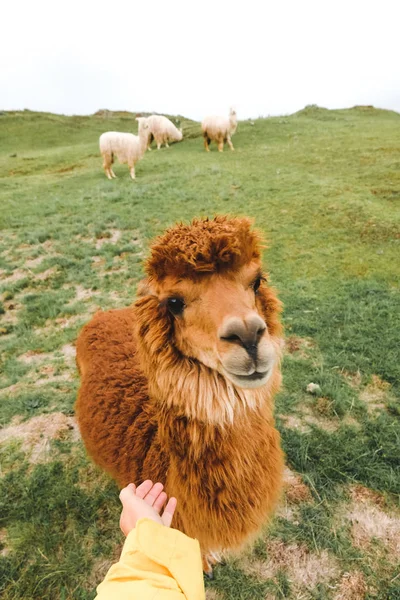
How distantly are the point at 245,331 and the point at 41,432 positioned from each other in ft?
10.1

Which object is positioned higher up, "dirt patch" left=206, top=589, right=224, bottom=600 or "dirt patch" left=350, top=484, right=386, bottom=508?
"dirt patch" left=350, top=484, right=386, bottom=508

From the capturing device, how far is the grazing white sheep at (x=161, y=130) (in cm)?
1755

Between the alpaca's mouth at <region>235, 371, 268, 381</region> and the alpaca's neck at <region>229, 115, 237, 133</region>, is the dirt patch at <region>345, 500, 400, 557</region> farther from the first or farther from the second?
the alpaca's neck at <region>229, 115, 237, 133</region>

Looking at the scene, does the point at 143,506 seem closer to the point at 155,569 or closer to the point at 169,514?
the point at 169,514

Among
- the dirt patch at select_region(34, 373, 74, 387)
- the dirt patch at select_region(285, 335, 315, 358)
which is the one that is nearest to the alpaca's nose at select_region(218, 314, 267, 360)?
the dirt patch at select_region(285, 335, 315, 358)

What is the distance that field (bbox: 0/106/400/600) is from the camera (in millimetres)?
2455

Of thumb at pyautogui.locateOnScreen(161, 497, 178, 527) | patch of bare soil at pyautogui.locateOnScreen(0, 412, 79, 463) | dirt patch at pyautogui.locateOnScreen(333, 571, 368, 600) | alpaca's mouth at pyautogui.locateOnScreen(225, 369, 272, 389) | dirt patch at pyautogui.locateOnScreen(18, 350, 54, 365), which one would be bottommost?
dirt patch at pyautogui.locateOnScreen(18, 350, 54, 365)

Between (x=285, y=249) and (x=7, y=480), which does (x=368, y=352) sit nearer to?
(x=285, y=249)

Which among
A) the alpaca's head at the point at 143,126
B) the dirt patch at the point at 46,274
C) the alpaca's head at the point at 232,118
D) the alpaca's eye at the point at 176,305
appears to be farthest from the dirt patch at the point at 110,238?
the alpaca's head at the point at 232,118

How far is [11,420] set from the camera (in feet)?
12.4

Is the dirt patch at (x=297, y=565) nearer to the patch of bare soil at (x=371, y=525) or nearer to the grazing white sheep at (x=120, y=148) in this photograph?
the patch of bare soil at (x=371, y=525)

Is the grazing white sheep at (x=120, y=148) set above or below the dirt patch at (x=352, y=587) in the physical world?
above

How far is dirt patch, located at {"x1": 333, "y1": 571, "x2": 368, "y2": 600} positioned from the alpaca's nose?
195cm

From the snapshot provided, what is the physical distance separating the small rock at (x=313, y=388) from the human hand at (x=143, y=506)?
8.22ft
